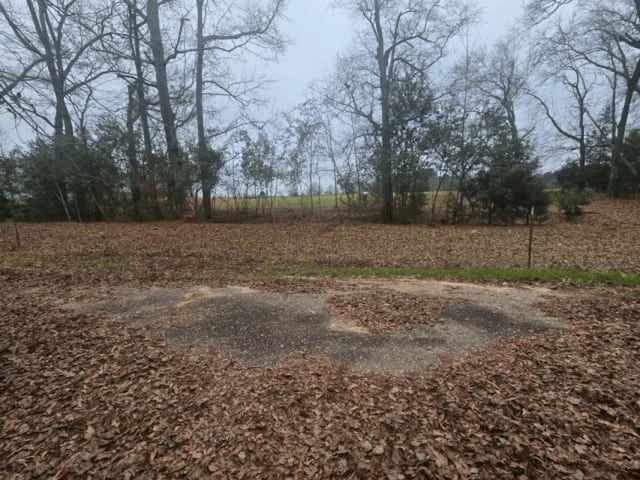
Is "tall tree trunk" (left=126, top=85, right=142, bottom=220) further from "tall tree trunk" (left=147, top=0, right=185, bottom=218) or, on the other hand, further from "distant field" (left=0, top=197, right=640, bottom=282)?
"distant field" (left=0, top=197, right=640, bottom=282)

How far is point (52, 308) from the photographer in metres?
4.22

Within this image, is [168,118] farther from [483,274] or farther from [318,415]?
[318,415]

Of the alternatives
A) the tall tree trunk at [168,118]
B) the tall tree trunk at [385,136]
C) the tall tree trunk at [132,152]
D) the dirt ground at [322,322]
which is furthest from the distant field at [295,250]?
the tall tree trunk at [132,152]

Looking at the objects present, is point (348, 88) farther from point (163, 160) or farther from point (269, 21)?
point (163, 160)

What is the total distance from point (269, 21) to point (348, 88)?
449 centimetres

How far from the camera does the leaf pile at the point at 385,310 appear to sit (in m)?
3.63

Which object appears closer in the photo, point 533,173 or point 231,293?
point 231,293

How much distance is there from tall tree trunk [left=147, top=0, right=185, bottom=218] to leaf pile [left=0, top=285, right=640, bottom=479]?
12.0 m

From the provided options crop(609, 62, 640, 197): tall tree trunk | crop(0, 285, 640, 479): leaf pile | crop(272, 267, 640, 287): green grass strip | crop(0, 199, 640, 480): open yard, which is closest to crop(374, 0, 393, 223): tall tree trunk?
crop(272, 267, 640, 287): green grass strip

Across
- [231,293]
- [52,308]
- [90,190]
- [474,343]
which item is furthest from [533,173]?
[90,190]

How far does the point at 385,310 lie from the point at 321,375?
1.59 m

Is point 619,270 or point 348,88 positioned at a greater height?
point 348,88

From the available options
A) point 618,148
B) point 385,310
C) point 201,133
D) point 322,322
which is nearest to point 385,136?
point 201,133

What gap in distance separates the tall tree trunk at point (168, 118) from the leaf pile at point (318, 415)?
12026 millimetres
